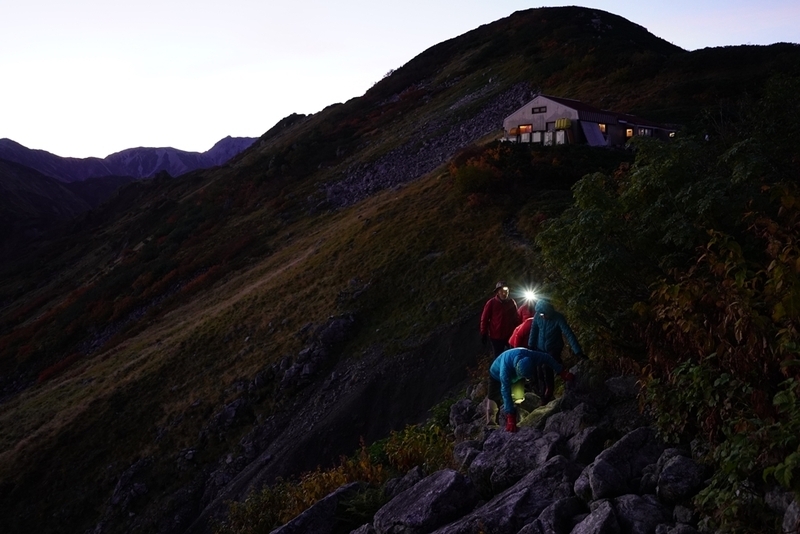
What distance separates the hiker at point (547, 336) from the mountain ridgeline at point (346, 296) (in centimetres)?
28

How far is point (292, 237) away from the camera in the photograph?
151ft

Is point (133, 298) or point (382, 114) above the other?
point (382, 114)

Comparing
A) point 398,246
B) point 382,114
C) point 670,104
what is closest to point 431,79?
point 382,114

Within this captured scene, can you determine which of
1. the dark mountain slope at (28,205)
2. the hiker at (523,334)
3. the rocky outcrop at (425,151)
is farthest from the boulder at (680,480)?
the dark mountain slope at (28,205)

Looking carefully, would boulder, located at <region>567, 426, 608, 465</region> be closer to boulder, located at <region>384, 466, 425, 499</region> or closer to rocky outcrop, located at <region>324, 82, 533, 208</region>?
boulder, located at <region>384, 466, 425, 499</region>

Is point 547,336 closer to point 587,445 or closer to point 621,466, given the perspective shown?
point 587,445

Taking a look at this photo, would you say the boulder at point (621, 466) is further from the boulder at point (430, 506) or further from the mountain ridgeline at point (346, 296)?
the boulder at point (430, 506)

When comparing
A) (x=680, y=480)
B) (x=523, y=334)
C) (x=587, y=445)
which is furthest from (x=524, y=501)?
(x=523, y=334)

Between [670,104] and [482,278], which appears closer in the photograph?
[482,278]

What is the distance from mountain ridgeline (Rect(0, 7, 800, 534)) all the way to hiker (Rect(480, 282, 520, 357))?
1.57m

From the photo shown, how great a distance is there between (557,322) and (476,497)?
3.54 meters

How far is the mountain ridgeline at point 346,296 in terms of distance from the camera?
877 centimetres

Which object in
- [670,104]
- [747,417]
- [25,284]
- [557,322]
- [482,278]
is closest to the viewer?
[747,417]

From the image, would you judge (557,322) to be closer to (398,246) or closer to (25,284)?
(398,246)
